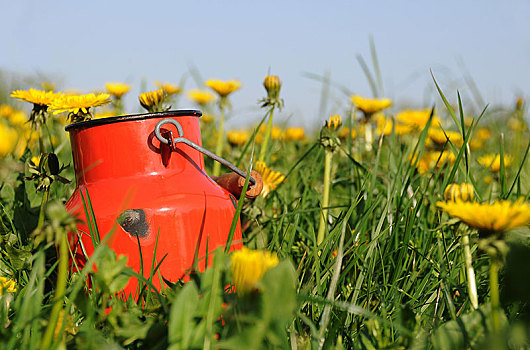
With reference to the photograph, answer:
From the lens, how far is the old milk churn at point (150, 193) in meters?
1.29

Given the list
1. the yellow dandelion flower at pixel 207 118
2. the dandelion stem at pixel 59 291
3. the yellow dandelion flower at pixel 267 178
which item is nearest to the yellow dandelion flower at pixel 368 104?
the yellow dandelion flower at pixel 267 178

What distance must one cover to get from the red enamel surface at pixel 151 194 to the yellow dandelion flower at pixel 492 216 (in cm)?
60

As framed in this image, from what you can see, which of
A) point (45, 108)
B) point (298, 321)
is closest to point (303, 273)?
point (298, 321)

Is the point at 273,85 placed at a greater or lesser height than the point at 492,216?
greater

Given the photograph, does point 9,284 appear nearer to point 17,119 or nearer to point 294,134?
point 17,119

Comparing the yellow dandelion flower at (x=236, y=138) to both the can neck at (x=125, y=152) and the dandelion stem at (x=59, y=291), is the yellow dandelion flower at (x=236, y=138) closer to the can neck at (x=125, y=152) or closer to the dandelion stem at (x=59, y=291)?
the can neck at (x=125, y=152)

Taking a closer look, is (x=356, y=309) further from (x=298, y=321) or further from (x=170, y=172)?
(x=170, y=172)

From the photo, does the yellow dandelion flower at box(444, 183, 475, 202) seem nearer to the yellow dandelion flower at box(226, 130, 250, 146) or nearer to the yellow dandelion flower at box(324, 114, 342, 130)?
the yellow dandelion flower at box(324, 114, 342, 130)

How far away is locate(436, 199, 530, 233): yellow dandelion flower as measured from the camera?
850 millimetres

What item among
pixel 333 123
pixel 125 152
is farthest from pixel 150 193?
pixel 333 123

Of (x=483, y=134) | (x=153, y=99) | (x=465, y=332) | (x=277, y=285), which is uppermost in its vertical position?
(x=153, y=99)

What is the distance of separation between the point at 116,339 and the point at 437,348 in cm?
58

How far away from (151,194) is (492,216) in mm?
801

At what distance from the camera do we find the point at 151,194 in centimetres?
133
